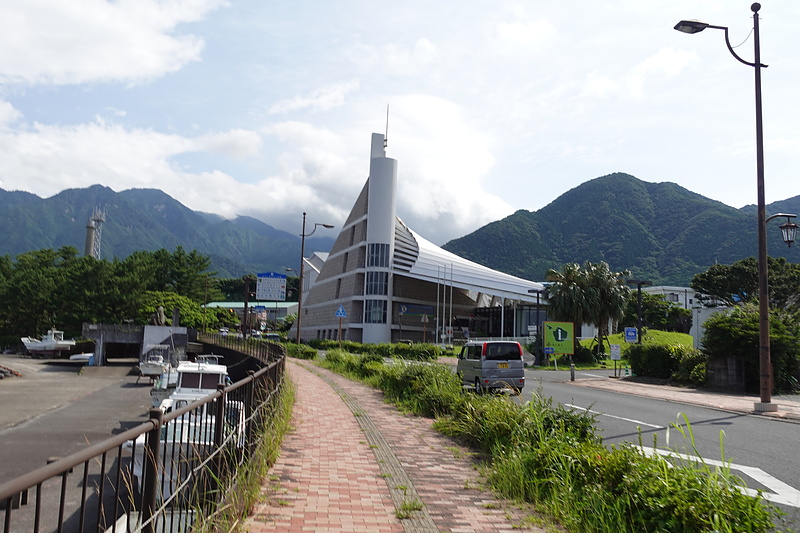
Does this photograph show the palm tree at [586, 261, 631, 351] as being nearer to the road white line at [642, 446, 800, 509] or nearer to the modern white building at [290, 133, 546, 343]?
the modern white building at [290, 133, 546, 343]

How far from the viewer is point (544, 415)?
8.34 m

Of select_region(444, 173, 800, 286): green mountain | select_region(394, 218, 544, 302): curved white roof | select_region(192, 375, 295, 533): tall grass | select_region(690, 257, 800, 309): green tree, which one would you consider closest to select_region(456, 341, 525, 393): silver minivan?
select_region(192, 375, 295, 533): tall grass

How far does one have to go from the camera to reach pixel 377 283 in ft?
243

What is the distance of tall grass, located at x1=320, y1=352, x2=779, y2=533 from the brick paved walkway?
0.40 meters

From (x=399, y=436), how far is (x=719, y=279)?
6670 centimetres

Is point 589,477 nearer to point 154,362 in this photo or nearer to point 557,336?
point 557,336

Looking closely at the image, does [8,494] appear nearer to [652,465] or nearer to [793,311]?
[652,465]

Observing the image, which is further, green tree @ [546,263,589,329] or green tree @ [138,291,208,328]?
green tree @ [138,291,208,328]

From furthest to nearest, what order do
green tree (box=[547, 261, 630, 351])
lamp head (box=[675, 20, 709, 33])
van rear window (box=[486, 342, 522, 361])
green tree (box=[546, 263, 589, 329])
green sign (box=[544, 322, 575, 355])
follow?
green tree (box=[547, 261, 630, 351])
green tree (box=[546, 263, 589, 329])
green sign (box=[544, 322, 575, 355])
van rear window (box=[486, 342, 522, 361])
lamp head (box=[675, 20, 709, 33])

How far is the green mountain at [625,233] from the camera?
140750 millimetres

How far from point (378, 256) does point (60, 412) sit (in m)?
51.3

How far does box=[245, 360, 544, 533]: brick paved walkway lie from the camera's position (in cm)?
552

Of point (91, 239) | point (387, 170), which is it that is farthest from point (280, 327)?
point (387, 170)

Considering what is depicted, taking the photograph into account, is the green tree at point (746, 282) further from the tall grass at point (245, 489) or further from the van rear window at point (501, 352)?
the tall grass at point (245, 489)
